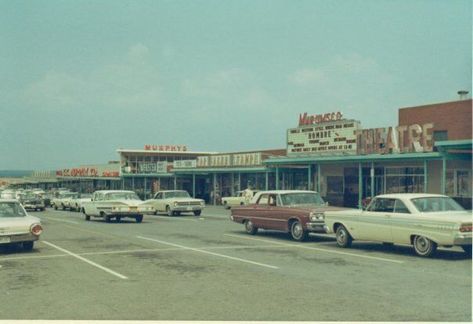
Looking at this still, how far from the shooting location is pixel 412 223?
13930 mm

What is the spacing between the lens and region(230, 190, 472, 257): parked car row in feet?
43.7

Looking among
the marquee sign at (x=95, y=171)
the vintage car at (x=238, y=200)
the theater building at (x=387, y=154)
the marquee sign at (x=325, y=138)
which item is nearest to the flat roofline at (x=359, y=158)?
the theater building at (x=387, y=154)

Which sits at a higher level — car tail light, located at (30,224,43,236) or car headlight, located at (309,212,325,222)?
car headlight, located at (309,212,325,222)

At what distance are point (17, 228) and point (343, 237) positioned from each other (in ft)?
28.1

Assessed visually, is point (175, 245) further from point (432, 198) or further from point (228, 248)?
point (432, 198)

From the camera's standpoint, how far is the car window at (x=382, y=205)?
14930 millimetres

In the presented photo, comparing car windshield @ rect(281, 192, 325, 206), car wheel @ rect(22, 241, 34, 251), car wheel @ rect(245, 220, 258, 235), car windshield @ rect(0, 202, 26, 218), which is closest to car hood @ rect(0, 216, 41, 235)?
car windshield @ rect(0, 202, 26, 218)

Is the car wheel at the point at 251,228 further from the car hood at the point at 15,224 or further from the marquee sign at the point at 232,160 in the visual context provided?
the marquee sign at the point at 232,160

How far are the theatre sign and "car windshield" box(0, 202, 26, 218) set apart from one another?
22109 mm

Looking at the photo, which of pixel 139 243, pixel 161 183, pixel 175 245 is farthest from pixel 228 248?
pixel 161 183

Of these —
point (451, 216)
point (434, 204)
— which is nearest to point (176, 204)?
point (434, 204)

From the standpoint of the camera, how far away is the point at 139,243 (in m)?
17.2

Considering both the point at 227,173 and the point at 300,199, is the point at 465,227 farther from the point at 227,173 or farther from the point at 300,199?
the point at 227,173

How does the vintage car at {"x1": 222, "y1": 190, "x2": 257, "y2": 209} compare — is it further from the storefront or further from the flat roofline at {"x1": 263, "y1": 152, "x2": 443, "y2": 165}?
the flat roofline at {"x1": 263, "y1": 152, "x2": 443, "y2": 165}
